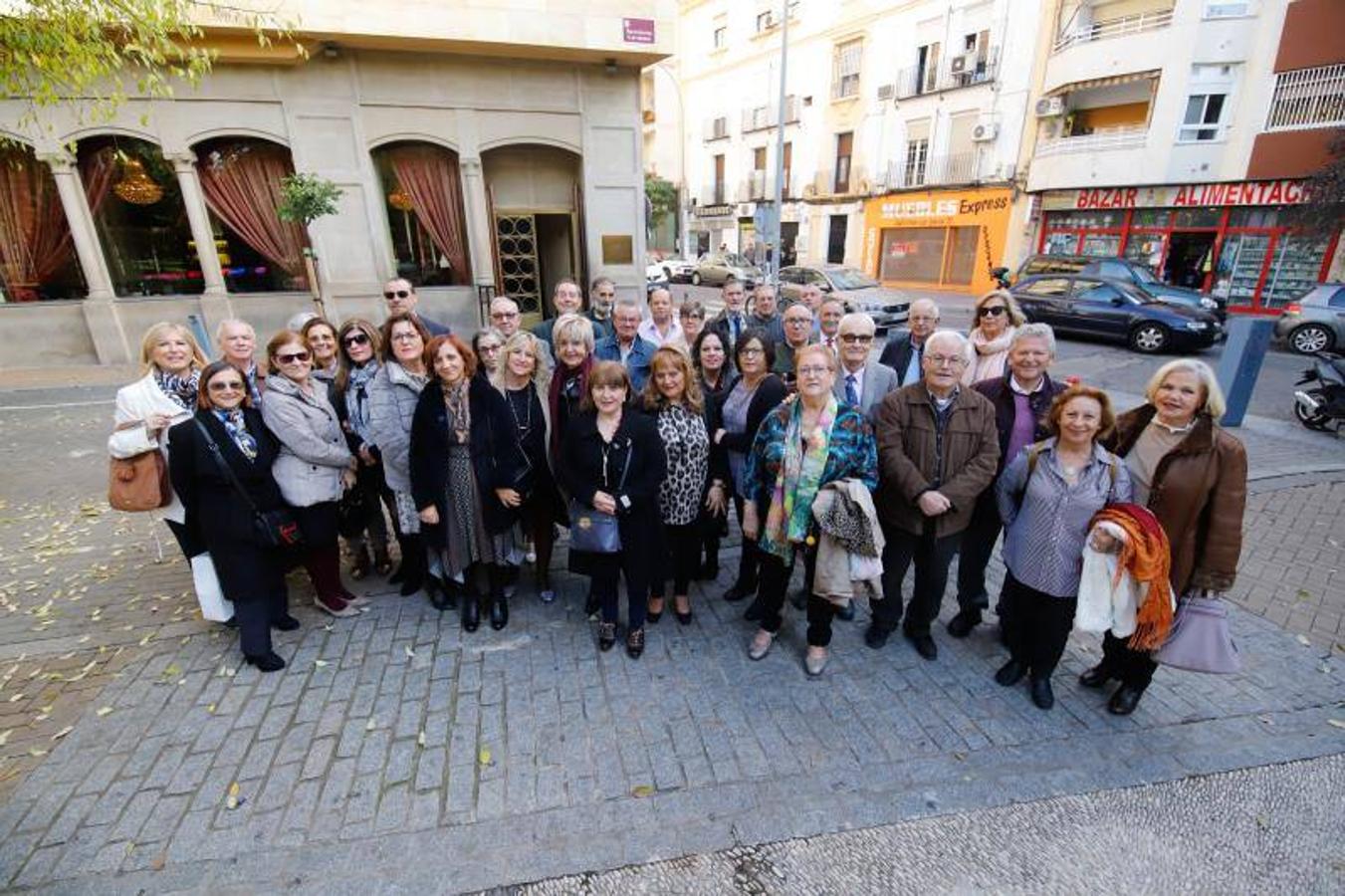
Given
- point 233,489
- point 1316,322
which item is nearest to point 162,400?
point 233,489

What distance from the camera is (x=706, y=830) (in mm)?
2639

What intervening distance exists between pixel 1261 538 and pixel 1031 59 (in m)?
22.6

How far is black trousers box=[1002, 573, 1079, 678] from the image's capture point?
10.5ft

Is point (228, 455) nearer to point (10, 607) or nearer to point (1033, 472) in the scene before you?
point (10, 607)

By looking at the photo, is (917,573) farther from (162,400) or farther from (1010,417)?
(162,400)

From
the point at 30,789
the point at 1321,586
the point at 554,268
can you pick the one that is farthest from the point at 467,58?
the point at 1321,586

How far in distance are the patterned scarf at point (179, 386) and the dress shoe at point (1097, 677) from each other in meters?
5.56

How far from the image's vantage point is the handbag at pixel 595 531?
3516mm

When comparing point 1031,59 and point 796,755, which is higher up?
point 1031,59

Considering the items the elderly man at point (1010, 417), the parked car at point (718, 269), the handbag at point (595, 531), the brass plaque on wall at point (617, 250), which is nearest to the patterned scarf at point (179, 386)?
the handbag at point (595, 531)

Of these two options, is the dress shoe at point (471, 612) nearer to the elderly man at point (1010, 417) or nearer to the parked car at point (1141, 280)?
the elderly man at point (1010, 417)

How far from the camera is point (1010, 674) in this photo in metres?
3.47

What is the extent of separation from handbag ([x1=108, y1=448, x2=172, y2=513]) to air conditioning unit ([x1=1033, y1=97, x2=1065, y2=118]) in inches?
1014

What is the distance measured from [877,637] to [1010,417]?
5.18ft
